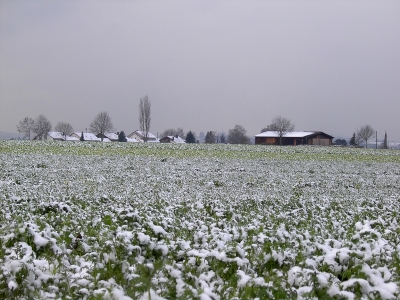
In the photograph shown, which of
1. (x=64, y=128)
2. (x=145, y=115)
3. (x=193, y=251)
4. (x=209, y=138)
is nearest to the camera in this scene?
(x=193, y=251)

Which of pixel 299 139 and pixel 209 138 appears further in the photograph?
pixel 209 138

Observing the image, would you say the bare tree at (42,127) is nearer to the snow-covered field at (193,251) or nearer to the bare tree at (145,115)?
the bare tree at (145,115)

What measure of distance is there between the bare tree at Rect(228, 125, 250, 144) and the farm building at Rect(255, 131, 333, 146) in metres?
8.61

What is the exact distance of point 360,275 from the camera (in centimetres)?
394

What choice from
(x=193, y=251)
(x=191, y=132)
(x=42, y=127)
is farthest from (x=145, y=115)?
(x=193, y=251)

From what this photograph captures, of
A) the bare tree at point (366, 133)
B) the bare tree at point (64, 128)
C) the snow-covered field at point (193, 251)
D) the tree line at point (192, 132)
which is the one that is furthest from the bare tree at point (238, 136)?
the snow-covered field at point (193, 251)

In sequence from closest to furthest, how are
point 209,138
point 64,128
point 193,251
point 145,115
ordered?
1. point 193,251
2. point 145,115
3. point 209,138
4. point 64,128

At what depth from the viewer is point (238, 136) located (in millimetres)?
129625

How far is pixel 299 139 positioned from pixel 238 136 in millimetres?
22608

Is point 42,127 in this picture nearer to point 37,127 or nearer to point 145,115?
point 37,127

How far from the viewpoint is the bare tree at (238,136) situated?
416ft

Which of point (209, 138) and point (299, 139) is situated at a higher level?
point (209, 138)

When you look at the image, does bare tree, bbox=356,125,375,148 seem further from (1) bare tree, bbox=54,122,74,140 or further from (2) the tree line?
(1) bare tree, bbox=54,122,74,140

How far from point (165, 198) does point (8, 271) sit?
6.01 meters
